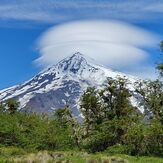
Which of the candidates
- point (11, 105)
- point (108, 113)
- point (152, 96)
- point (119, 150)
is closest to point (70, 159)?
point (119, 150)

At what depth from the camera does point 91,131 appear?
9619cm

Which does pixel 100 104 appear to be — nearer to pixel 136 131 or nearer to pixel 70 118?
pixel 70 118

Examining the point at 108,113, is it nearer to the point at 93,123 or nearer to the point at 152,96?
the point at 93,123

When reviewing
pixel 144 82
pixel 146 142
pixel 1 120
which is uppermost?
pixel 144 82

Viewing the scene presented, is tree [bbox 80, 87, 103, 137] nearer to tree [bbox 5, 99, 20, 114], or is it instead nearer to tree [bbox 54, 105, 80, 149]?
tree [bbox 54, 105, 80, 149]

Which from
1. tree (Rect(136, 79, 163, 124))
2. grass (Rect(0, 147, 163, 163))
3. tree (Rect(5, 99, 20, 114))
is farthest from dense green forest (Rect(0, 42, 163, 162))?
grass (Rect(0, 147, 163, 163))

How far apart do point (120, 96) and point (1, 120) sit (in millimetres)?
23370

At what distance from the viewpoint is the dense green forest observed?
87.4 m

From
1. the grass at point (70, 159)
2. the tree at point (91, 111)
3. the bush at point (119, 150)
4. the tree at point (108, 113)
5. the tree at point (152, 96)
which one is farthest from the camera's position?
the tree at point (91, 111)

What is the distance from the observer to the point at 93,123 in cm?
9681

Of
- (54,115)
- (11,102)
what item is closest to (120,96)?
(54,115)

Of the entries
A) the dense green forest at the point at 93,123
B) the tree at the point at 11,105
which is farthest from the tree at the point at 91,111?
the tree at the point at 11,105

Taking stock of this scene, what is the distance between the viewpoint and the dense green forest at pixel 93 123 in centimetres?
8744

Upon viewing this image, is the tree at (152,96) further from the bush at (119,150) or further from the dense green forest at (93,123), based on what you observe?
the bush at (119,150)
